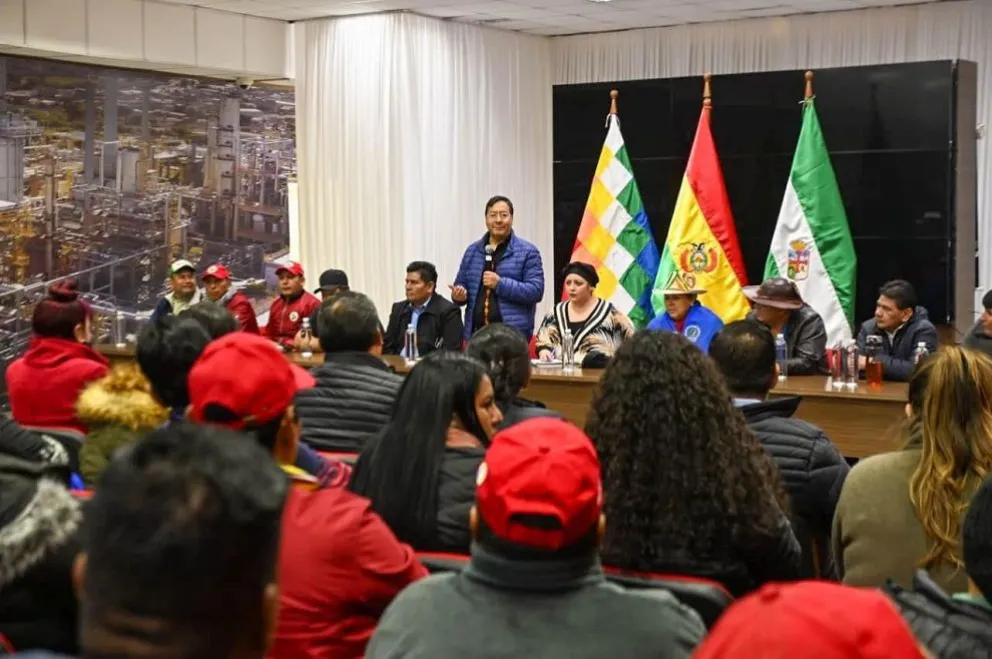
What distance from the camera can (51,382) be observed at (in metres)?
4.44

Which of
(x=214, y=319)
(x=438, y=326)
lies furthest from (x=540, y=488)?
(x=438, y=326)

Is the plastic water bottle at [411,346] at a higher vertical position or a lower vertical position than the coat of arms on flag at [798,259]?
lower

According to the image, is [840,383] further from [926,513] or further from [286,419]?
[286,419]

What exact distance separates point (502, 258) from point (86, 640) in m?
6.46

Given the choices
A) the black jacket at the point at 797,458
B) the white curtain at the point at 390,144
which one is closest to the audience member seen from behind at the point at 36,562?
the black jacket at the point at 797,458

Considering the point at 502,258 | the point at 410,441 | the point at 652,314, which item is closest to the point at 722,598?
the point at 410,441

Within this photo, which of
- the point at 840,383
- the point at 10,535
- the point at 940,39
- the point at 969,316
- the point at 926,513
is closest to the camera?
the point at 10,535

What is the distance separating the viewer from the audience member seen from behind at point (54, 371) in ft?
14.6

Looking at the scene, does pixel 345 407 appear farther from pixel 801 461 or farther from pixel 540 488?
pixel 540 488

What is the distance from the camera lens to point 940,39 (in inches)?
367

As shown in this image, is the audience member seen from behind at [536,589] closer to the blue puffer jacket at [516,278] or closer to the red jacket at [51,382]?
the red jacket at [51,382]

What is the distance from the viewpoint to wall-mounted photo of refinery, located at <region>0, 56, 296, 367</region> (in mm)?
8445

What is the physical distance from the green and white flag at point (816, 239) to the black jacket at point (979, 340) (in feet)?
5.65

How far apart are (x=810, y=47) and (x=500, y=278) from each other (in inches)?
156
